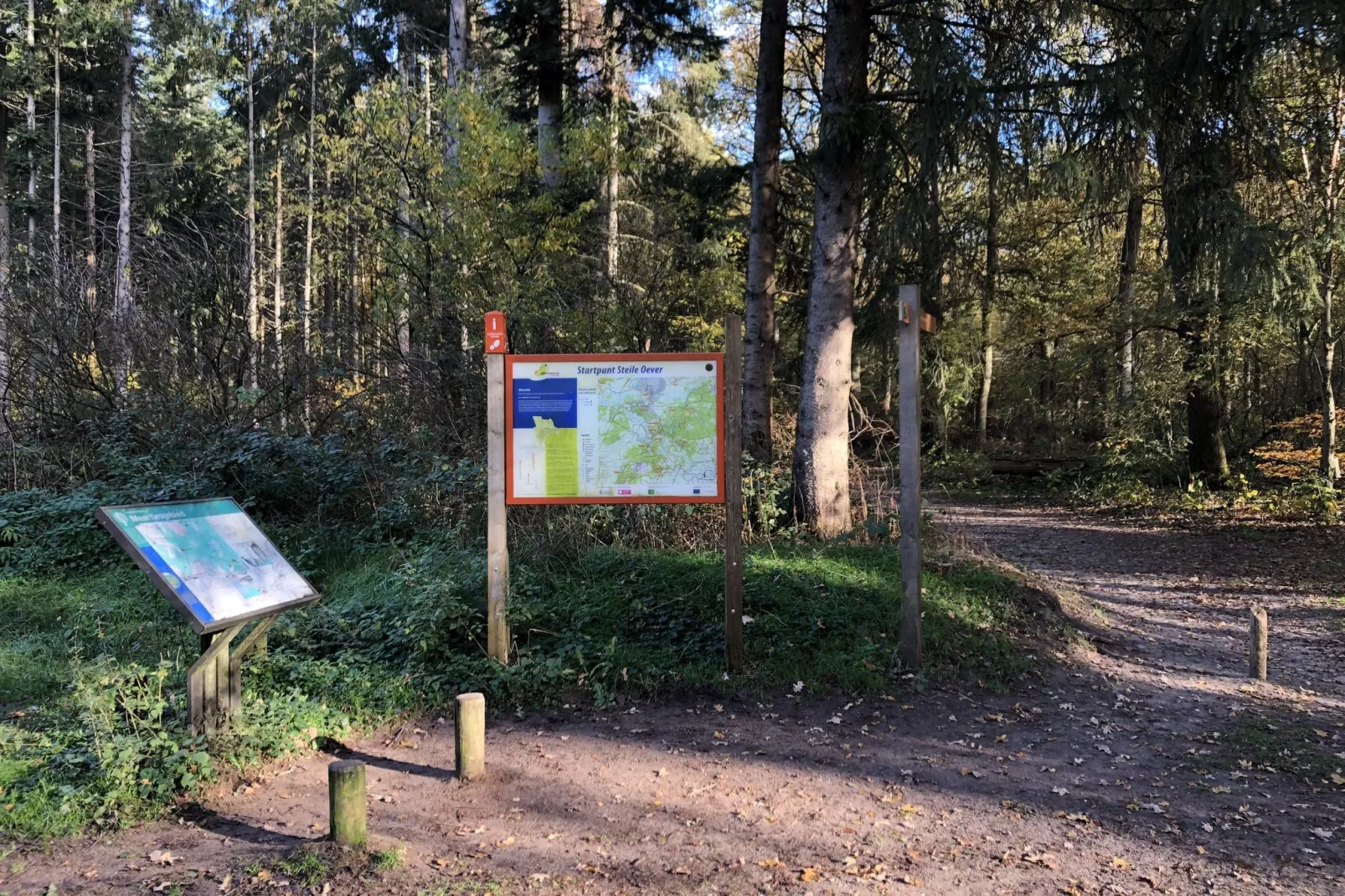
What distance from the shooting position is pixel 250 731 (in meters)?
4.22

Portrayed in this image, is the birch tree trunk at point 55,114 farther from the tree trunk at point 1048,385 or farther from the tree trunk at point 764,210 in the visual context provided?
the tree trunk at point 1048,385

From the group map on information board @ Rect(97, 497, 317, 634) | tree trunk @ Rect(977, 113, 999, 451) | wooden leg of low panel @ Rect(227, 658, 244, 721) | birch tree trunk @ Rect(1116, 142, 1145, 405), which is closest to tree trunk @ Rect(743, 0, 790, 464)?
tree trunk @ Rect(977, 113, 999, 451)

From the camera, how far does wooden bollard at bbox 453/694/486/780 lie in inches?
163

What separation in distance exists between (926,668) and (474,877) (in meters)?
3.63

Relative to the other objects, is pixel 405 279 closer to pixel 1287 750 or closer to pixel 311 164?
pixel 1287 750

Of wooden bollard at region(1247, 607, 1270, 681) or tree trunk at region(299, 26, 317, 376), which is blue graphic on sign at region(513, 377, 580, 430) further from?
tree trunk at region(299, 26, 317, 376)

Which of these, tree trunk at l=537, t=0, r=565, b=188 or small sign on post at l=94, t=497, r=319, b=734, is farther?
tree trunk at l=537, t=0, r=565, b=188

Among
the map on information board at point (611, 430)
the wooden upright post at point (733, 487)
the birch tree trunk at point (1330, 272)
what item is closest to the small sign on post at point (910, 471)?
the wooden upright post at point (733, 487)

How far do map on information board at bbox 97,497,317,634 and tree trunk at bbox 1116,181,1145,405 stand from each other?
1567cm

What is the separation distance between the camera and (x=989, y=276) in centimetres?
1559

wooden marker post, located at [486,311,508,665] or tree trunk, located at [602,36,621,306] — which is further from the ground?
tree trunk, located at [602,36,621,306]

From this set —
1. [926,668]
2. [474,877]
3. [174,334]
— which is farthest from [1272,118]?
[174,334]

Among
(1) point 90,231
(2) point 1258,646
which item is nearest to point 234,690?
(2) point 1258,646

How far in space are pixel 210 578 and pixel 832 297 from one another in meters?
6.18
